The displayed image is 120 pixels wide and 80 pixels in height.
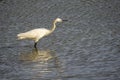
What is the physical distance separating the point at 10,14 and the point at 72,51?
10408mm

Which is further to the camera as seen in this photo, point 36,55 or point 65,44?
point 65,44

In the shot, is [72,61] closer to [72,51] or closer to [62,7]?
[72,51]

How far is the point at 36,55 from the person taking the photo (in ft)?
52.1

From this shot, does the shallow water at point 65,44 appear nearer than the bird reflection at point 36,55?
Yes

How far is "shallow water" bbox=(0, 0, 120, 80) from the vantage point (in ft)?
43.2

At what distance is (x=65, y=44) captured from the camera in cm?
1700

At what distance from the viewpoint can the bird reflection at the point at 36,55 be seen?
15.3m

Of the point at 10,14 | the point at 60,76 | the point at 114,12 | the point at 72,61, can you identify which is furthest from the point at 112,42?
the point at 10,14

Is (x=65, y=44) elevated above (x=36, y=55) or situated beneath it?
elevated above

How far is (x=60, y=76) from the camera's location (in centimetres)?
1275

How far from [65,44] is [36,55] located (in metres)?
1.57

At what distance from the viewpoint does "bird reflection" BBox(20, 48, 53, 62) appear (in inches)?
602

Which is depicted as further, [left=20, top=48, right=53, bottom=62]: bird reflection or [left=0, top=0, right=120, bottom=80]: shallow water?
[left=20, top=48, right=53, bottom=62]: bird reflection

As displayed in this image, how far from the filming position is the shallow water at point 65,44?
1318 cm
